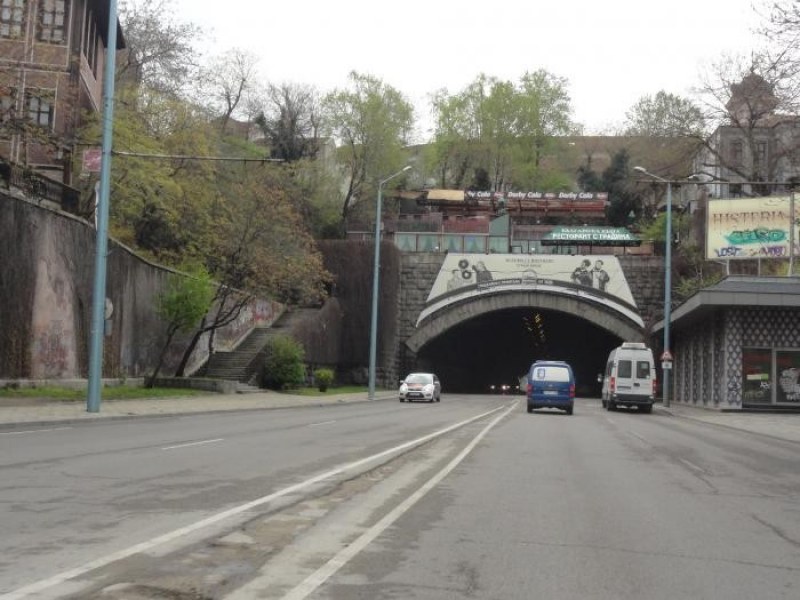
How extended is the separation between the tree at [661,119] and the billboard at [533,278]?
9568 mm

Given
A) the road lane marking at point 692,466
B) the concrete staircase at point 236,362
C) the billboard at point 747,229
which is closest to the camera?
the road lane marking at point 692,466

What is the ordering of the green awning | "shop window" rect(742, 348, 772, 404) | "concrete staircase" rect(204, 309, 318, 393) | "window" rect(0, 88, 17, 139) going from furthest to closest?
the green awning
"concrete staircase" rect(204, 309, 318, 393)
"shop window" rect(742, 348, 772, 404)
"window" rect(0, 88, 17, 139)

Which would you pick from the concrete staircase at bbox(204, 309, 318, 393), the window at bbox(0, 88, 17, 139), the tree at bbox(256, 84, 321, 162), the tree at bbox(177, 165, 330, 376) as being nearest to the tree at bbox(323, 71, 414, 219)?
the tree at bbox(256, 84, 321, 162)

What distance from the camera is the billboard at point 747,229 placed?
4425 cm

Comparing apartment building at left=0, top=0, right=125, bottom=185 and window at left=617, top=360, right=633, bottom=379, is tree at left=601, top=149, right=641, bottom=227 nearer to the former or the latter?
window at left=617, top=360, right=633, bottom=379

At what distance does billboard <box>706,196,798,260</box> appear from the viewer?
44.2m

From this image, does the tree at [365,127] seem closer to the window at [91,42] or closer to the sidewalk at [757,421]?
the window at [91,42]

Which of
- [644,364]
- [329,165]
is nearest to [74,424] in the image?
[644,364]

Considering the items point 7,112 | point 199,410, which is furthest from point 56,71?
point 199,410

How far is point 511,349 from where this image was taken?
284ft

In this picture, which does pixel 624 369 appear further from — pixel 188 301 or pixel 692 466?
pixel 692 466

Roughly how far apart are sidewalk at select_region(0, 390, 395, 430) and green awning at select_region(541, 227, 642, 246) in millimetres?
27197

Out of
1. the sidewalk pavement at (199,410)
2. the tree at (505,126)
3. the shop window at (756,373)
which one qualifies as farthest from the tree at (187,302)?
the tree at (505,126)

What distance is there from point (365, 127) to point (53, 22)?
31554 mm
